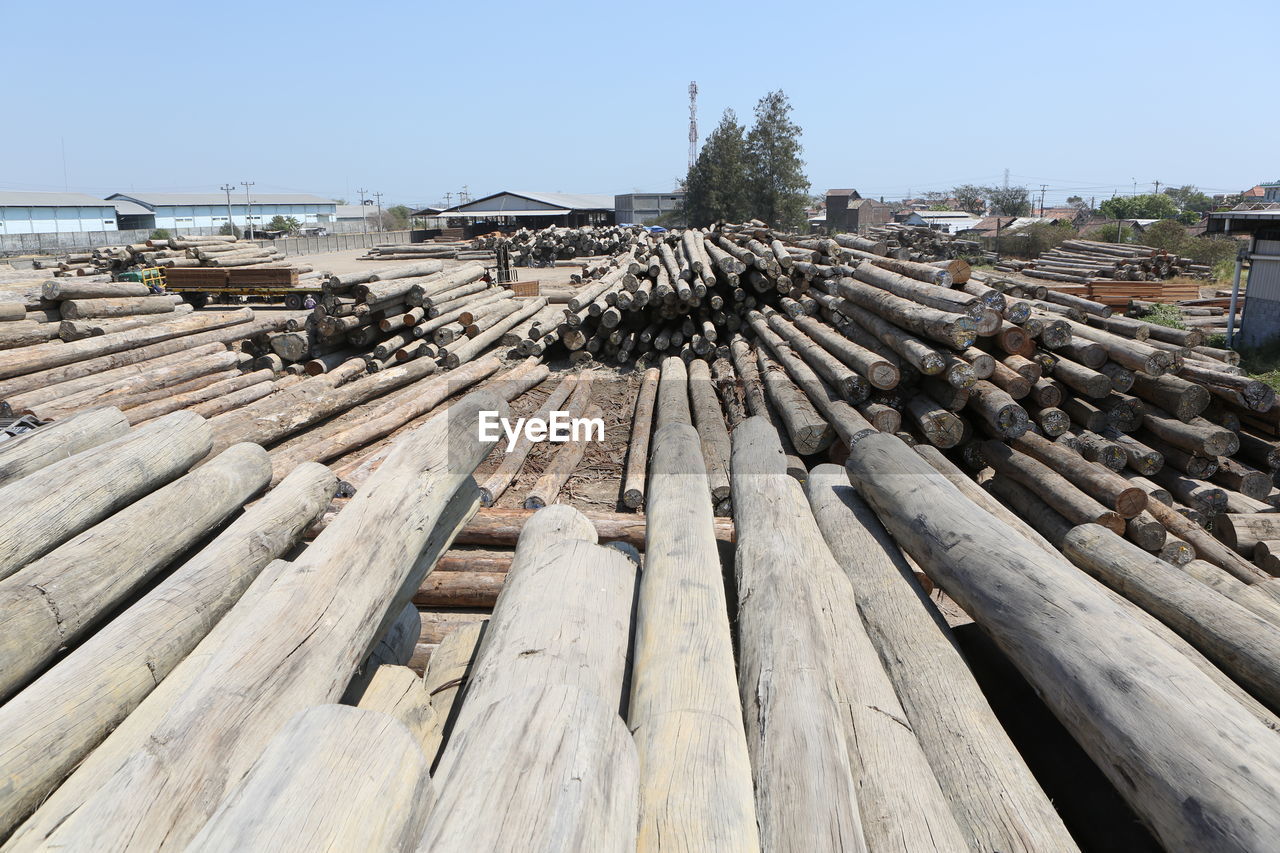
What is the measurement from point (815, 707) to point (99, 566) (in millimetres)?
2690

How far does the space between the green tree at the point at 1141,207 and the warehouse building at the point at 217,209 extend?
235 feet

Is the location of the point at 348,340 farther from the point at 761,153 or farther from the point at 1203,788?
the point at 761,153

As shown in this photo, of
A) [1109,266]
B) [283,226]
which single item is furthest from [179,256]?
[283,226]

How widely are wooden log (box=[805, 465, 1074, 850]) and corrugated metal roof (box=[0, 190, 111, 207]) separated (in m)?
69.7

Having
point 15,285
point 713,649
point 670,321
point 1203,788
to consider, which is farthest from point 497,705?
point 15,285

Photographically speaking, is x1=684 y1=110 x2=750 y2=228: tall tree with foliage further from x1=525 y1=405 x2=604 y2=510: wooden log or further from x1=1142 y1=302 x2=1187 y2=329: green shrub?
x1=525 y1=405 x2=604 y2=510: wooden log

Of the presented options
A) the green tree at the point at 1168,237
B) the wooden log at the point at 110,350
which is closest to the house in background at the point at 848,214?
the green tree at the point at 1168,237

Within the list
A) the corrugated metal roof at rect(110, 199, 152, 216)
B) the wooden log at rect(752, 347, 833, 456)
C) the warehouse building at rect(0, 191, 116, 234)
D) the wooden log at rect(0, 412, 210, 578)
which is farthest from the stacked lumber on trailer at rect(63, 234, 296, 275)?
the corrugated metal roof at rect(110, 199, 152, 216)

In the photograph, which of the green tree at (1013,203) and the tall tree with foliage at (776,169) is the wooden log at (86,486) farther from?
the green tree at (1013,203)

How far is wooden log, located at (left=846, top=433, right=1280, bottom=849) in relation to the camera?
1.75 meters

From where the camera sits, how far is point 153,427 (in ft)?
13.0

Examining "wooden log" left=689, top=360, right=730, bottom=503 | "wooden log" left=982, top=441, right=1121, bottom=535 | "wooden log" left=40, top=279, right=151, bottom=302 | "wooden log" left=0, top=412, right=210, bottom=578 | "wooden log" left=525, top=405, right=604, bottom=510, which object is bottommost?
"wooden log" left=525, top=405, right=604, bottom=510

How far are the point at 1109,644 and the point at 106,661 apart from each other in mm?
3183

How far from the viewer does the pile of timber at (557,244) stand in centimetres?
3578
